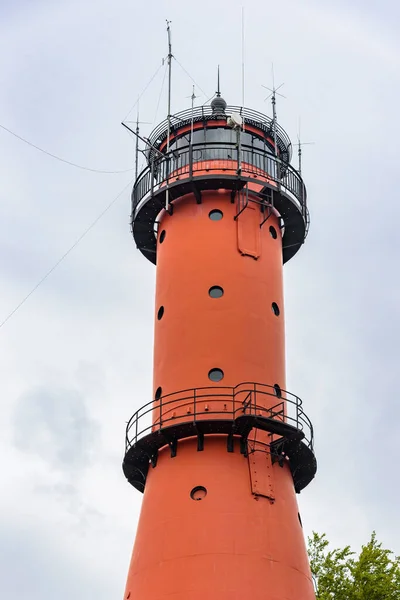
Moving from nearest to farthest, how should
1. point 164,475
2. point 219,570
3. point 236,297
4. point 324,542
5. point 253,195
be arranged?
point 219,570 → point 164,475 → point 236,297 → point 253,195 → point 324,542

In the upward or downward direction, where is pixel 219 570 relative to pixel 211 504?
downward

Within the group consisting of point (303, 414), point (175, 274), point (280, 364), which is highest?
point (175, 274)

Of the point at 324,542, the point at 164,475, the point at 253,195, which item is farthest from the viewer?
the point at 324,542

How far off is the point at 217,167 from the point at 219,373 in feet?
30.8

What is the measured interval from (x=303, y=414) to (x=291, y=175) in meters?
11.2

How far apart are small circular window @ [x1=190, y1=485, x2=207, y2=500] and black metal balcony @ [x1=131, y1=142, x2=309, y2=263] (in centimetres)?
1207

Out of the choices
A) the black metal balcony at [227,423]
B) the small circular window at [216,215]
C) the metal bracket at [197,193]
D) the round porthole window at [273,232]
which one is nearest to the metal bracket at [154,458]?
the black metal balcony at [227,423]

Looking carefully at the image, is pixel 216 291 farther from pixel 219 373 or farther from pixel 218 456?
pixel 218 456

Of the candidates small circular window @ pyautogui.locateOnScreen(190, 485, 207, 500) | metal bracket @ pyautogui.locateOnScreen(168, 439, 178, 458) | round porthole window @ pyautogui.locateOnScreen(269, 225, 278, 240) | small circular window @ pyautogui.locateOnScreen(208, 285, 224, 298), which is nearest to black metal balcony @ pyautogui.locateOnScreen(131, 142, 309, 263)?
round porthole window @ pyautogui.locateOnScreen(269, 225, 278, 240)

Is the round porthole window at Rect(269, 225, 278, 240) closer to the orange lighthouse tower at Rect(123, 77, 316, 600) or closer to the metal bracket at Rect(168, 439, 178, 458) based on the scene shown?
the orange lighthouse tower at Rect(123, 77, 316, 600)

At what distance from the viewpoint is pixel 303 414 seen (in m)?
34.8

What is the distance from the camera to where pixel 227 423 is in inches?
1308

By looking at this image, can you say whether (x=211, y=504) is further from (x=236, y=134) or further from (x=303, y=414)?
(x=236, y=134)

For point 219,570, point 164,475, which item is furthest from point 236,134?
point 219,570
